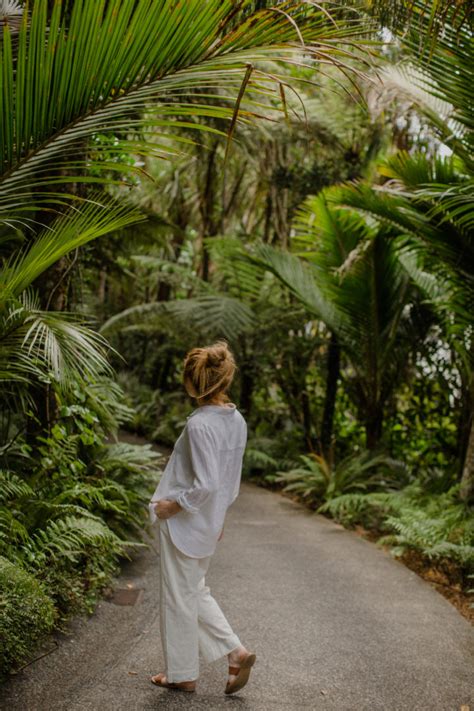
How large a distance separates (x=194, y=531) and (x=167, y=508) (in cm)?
19

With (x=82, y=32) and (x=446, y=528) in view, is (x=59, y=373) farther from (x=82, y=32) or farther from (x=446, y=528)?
(x=446, y=528)

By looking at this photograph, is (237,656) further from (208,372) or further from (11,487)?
(11,487)

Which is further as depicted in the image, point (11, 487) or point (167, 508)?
point (11, 487)

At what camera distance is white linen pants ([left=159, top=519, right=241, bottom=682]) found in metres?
3.41

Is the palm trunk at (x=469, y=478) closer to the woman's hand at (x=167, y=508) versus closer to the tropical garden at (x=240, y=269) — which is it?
the tropical garden at (x=240, y=269)

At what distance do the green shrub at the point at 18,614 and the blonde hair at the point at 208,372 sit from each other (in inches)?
52.0

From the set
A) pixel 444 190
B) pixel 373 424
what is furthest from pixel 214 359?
pixel 373 424

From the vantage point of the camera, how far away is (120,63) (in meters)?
2.77

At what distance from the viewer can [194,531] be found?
3430 millimetres

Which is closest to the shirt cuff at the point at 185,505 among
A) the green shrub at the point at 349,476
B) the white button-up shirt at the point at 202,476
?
the white button-up shirt at the point at 202,476

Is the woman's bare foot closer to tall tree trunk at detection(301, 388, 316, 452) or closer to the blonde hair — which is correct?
the blonde hair

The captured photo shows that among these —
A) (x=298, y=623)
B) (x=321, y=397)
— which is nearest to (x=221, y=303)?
(x=321, y=397)

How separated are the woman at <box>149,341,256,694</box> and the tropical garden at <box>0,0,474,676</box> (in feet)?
1.76

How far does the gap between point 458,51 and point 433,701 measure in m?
4.65
